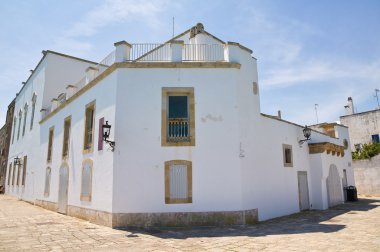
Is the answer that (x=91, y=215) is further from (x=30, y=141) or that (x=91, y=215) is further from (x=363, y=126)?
(x=363, y=126)

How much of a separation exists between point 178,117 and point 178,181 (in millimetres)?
2453

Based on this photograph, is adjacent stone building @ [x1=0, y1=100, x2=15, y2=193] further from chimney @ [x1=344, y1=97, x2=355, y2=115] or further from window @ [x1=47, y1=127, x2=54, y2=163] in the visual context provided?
chimney @ [x1=344, y1=97, x2=355, y2=115]

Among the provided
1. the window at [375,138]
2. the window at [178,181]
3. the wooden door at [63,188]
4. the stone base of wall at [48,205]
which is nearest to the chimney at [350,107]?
the window at [375,138]

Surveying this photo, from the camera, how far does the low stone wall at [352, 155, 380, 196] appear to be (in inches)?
898

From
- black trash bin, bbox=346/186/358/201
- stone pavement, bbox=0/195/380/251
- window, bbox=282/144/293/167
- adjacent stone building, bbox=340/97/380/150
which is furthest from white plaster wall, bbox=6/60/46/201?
adjacent stone building, bbox=340/97/380/150

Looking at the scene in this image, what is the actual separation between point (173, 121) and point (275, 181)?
18.7 ft

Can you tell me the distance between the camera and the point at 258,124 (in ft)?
39.8

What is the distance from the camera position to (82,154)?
1307 cm

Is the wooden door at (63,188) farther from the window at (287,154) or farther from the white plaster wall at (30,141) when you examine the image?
the window at (287,154)

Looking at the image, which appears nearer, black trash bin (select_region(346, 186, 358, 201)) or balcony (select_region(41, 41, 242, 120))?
balcony (select_region(41, 41, 242, 120))

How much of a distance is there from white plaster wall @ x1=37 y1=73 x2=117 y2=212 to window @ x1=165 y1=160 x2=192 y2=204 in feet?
6.91

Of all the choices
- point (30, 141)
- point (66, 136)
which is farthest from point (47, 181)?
point (30, 141)

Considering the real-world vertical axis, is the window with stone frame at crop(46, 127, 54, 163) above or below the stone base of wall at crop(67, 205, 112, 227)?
above

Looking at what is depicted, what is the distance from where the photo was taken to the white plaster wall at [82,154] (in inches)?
424
